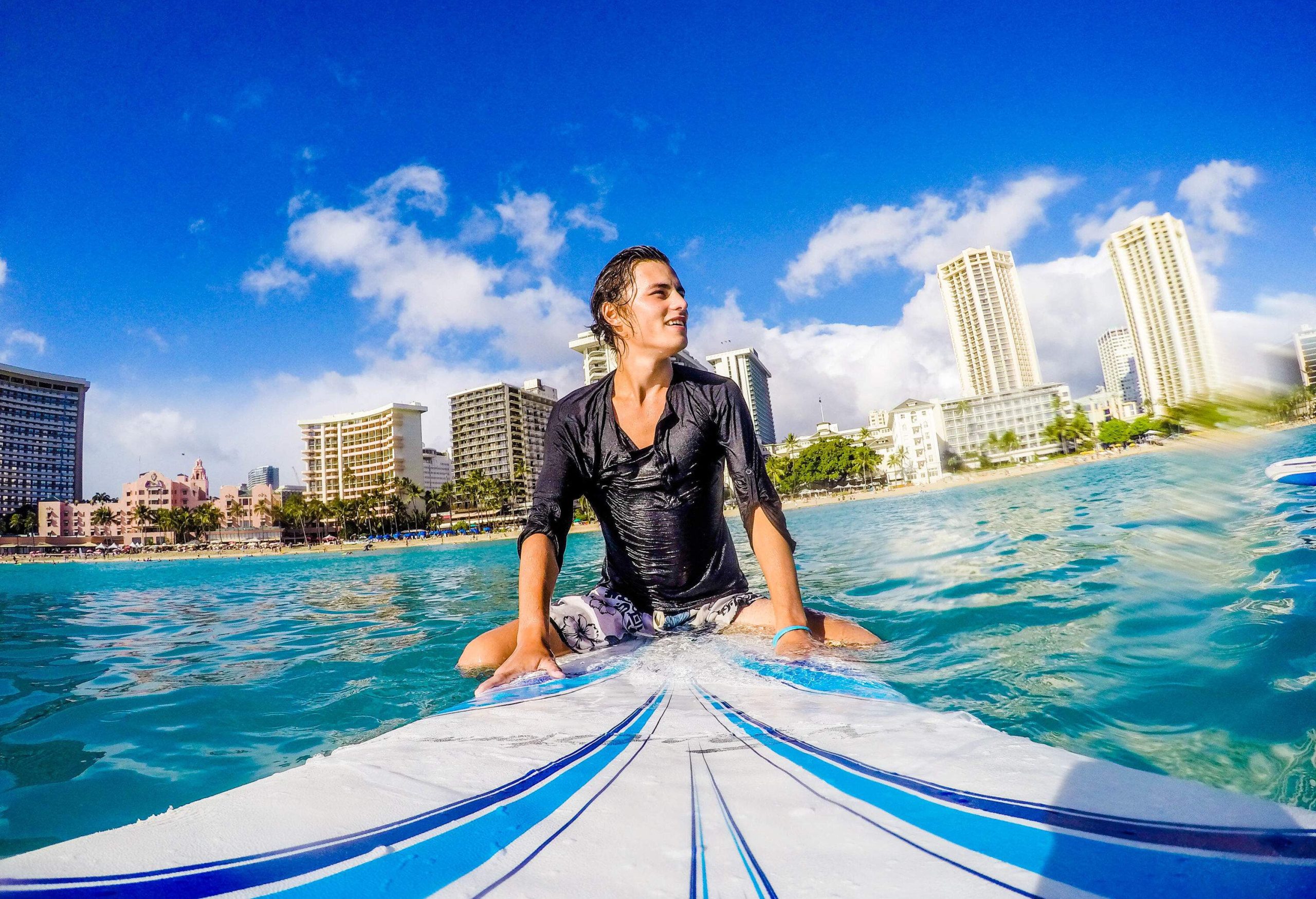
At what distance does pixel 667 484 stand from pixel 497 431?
108905 millimetres

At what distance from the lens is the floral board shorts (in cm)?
284

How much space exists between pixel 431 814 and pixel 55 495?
455 feet

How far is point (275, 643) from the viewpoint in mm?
4453

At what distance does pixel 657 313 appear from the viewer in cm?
275

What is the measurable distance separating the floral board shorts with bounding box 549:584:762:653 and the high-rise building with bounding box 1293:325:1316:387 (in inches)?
81.7

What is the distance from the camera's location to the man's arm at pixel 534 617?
88.0 inches

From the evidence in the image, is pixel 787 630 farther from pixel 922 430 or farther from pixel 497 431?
pixel 497 431

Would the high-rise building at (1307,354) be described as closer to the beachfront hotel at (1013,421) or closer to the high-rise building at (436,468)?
the beachfront hotel at (1013,421)

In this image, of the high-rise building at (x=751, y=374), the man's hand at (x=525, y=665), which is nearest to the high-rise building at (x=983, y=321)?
the man's hand at (x=525, y=665)

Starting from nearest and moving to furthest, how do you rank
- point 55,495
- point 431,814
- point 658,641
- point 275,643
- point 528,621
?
point 431,814
point 528,621
point 658,641
point 275,643
point 55,495

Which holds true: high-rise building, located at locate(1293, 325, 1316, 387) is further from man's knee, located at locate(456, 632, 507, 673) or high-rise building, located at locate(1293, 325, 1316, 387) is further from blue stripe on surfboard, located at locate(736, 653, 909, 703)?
man's knee, located at locate(456, 632, 507, 673)

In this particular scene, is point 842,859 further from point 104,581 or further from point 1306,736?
point 104,581

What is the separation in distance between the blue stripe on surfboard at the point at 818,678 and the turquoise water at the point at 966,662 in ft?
0.77

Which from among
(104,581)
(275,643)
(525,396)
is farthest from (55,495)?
(275,643)
